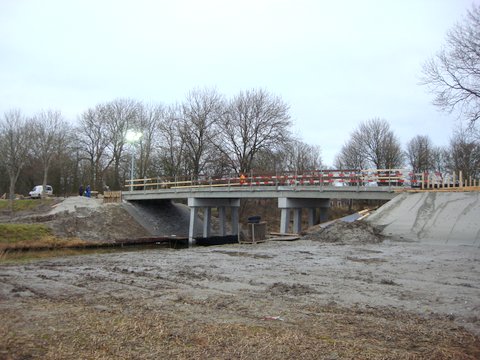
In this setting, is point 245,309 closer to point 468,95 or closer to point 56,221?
point 468,95

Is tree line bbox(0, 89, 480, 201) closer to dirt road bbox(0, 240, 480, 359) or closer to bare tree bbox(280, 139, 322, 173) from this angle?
bare tree bbox(280, 139, 322, 173)

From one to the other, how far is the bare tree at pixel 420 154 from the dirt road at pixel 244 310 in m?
47.0

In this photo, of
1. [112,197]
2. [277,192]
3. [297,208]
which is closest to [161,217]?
[112,197]

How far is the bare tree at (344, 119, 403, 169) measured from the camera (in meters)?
54.8

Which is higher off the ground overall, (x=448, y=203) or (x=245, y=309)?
(x=448, y=203)

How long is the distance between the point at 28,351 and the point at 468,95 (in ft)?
73.5

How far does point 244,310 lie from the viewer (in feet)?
22.6

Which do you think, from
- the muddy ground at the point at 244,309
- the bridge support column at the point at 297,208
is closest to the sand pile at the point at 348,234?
the muddy ground at the point at 244,309

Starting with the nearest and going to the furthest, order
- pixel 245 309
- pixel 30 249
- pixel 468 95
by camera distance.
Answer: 1. pixel 245 309
2. pixel 468 95
3. pixel 30 249

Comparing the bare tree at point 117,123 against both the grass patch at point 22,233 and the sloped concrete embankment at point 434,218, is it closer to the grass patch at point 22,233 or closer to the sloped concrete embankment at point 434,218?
the grass patch at point 22,233

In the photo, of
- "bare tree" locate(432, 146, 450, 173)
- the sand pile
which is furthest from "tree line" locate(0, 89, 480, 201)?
the sand pile

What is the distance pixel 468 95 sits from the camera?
21141 millimetres

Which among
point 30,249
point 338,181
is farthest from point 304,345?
point 30,249

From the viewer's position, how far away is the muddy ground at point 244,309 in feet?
15.7
